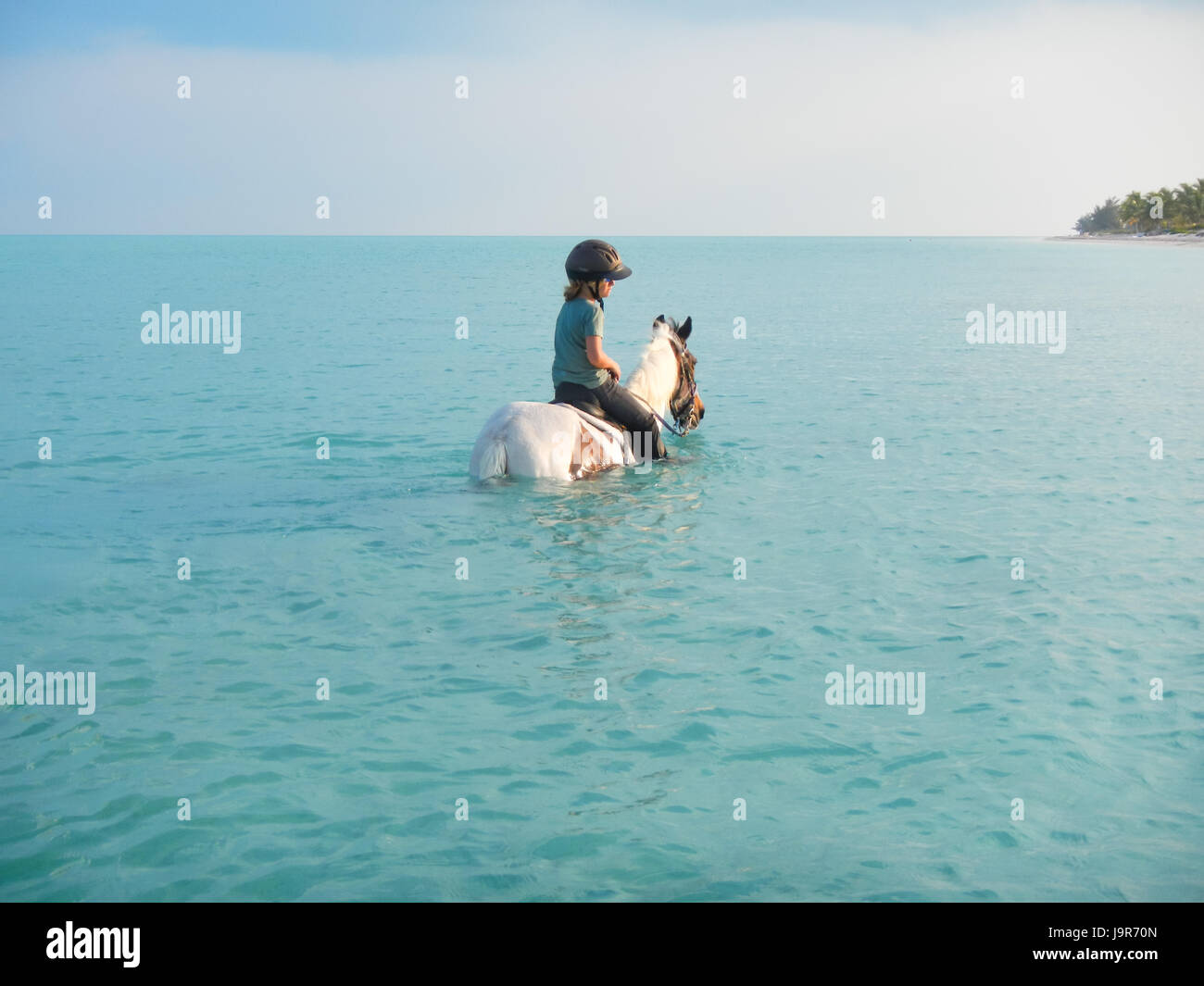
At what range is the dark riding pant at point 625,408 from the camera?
12758 millimetres

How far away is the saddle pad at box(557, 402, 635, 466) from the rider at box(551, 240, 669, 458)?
0.19 metres

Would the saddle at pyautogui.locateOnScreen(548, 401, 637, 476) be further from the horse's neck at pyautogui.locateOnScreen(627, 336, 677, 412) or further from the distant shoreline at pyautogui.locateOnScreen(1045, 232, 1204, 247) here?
the distant shoreline at pyautogui.locateOnScreen(1045, 232, 1204, 247)

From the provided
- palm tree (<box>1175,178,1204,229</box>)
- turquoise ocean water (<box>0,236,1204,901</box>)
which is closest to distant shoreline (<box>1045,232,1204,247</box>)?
palm tree (<box>1175,178,1204,229</box>)

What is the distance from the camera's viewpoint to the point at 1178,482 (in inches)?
548

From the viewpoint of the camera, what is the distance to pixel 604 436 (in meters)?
12.8

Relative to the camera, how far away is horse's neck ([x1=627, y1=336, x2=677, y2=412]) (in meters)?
13.6

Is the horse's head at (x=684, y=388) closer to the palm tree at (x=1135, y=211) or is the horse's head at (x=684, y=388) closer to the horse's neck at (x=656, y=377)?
the horse's neck at (x=656, y=377)

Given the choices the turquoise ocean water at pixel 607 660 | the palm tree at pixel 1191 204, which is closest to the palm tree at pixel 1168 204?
the palm tree at pixel 1191 204

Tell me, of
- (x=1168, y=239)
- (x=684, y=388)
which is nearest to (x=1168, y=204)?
(x=1168, y=239)

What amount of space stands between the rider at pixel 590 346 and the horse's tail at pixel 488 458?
3.79 feet
